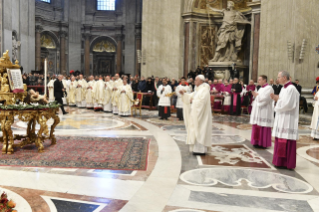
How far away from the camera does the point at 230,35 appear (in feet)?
58.0

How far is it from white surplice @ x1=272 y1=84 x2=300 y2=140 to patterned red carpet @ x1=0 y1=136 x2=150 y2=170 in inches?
92.6

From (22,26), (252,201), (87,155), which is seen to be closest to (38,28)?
(22,26)

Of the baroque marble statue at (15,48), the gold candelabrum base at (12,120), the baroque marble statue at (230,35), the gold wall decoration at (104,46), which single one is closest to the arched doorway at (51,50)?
the gold wall decoration at (104,46)

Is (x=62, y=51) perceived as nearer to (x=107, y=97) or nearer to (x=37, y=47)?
(x=37, y=47)

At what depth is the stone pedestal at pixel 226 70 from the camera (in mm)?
17391

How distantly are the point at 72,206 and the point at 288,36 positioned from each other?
12201 millimetres

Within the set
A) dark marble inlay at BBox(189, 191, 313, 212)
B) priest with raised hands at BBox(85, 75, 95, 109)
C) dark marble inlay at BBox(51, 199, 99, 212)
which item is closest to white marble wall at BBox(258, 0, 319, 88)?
priest with raised hands at BBox(85, 75, 95, 109)

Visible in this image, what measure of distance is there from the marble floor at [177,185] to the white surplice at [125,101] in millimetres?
6239

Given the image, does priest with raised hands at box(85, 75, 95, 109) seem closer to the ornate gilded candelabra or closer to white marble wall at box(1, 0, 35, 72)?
white marble wall at box(1, 0, 35, 72)

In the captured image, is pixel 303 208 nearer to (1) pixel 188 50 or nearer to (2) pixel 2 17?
(1) pixel 188 50

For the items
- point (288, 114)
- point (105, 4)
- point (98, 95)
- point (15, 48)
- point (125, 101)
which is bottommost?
point (125, 101)

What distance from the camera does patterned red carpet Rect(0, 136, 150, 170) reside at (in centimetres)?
534

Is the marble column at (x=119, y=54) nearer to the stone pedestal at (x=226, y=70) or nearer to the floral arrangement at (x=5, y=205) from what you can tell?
the stone pedestal at (x=226, y=70)

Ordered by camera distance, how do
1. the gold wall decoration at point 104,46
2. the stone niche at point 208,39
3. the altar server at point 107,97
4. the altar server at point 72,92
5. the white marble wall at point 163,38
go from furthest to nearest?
the gold wall decoration at point 104,46 < the white marble wall at point 163,38 < the stone niche at point 208,39 < the altar server at point 72,92 < the altar server at point 107,97
